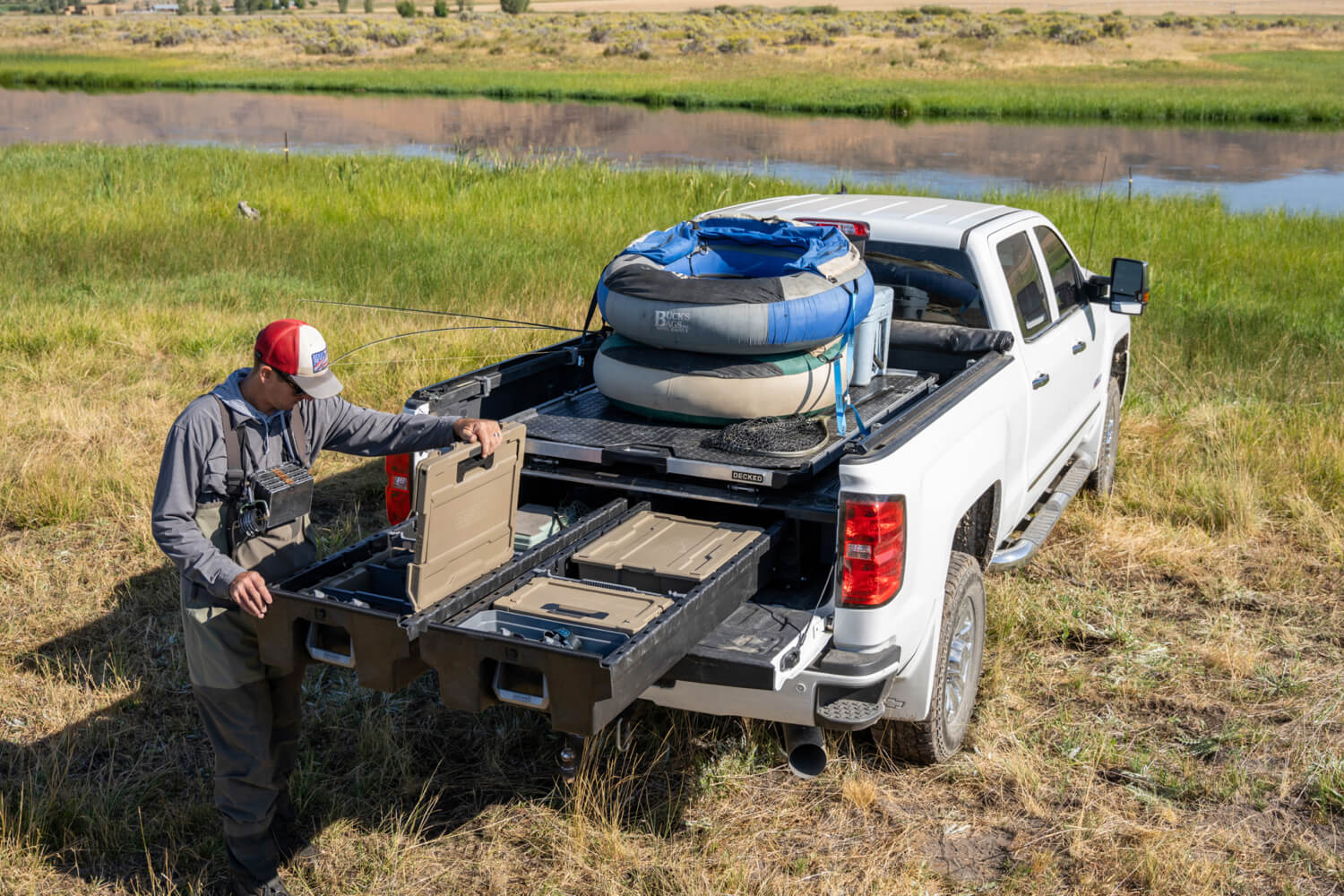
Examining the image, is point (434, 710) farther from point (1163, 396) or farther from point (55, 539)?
point (1163, 396)

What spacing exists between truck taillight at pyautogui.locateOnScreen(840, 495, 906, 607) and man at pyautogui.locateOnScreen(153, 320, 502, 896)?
1079 mm

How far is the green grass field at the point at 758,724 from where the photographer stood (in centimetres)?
392

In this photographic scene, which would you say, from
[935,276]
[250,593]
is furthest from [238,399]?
[935,276]

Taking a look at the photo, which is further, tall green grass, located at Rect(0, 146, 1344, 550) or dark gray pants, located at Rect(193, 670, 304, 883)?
tall green grass, located at Rect(0, 146, 1344, 550)

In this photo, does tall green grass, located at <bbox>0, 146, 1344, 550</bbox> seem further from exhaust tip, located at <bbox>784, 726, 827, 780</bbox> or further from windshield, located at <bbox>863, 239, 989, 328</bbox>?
exhaust tip, located at <bbox>784, 726, 827, 780</bbox>

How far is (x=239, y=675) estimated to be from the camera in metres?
3.58

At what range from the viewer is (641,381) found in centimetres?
465

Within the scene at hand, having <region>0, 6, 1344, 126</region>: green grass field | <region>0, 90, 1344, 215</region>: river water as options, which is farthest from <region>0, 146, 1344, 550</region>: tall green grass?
<region>0, 6, 1344, 126</region>: green grass field

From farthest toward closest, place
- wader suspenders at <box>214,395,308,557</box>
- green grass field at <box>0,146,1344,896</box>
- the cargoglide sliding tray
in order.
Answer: the cargoglide sliding tray, green grass field at <box>0,146,1344,896</box>, wader suspenders at <box>214,395,308,557</box>

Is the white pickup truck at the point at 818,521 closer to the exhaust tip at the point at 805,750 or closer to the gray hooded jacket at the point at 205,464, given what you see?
the exhaust tip at the point at 805,750

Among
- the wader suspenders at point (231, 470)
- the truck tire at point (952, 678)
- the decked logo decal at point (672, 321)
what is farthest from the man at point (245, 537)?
the truck tire at point (952, 678)

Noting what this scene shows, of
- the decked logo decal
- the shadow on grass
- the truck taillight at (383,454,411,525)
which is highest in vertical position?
the decked logo decal

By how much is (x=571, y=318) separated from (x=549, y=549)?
24.4ft

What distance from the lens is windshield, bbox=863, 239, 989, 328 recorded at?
5.43 m
